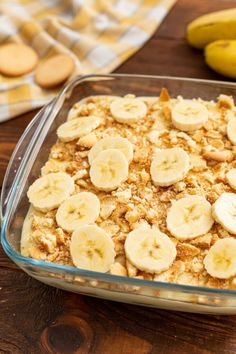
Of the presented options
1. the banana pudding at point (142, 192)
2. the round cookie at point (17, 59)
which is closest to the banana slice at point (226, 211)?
the banana pudding at point (142, 192)

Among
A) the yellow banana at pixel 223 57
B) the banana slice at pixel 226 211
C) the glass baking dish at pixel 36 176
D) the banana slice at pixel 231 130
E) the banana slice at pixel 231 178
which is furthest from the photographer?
the yellow banana at pixel 223 57

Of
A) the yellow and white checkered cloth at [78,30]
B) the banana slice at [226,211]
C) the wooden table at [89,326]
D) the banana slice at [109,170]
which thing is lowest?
the wooden table at [89,326]

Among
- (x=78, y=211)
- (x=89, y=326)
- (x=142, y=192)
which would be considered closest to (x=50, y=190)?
(x=78, y=211)

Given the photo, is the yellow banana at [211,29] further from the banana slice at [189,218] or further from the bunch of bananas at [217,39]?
the banana slice at [189,218]

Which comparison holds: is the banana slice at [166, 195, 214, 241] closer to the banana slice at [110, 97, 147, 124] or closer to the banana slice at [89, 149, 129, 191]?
the banana slice at [89, 149, 129, 191]

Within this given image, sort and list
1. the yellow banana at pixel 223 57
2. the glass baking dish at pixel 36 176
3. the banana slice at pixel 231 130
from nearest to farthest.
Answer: the glass baking dish at pixel 36 176 < the banana slice at pixel 231 130 < the yellow banana at pixel 223 57

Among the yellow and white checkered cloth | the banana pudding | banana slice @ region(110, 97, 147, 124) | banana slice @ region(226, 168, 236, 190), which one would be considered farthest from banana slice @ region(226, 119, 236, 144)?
the yellow and white checkered cloth

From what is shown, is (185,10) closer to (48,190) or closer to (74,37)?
(74,37)

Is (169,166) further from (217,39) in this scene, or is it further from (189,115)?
(217,39)
